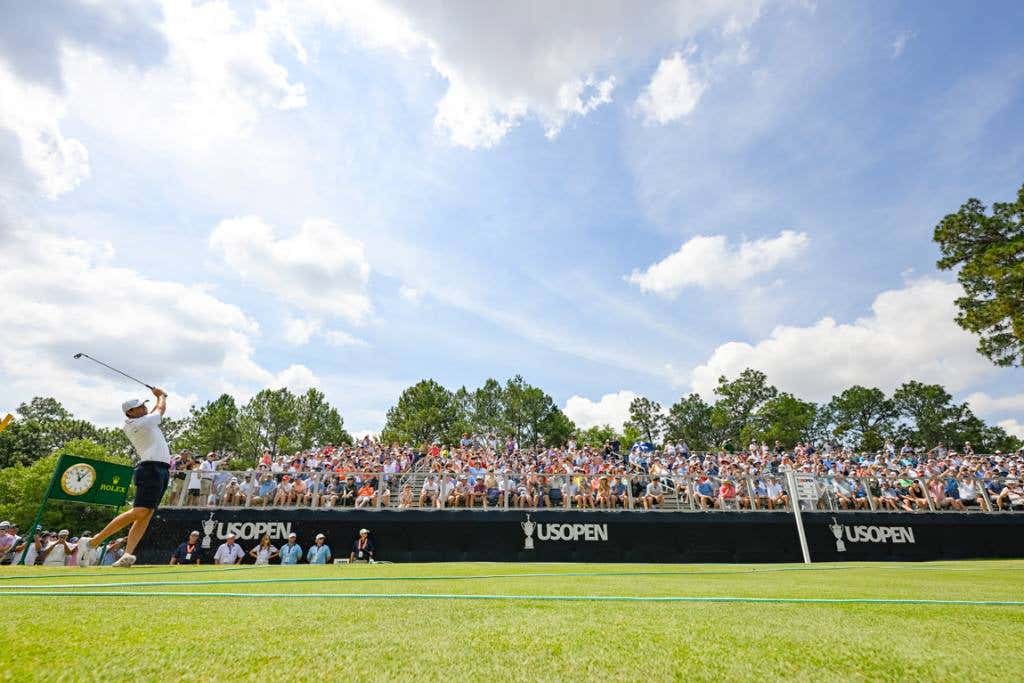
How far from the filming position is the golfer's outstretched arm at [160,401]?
6480 mm

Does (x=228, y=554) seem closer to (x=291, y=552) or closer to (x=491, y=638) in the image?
(x=291, y=552)

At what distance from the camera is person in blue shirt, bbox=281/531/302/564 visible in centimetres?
1259

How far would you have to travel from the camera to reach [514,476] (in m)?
14.9

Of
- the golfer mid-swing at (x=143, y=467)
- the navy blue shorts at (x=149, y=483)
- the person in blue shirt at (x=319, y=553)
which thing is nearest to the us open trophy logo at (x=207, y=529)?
the person in blue shirt at (x=319, y=553)

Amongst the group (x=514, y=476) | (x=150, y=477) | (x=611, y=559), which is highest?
(x=514, y=476)

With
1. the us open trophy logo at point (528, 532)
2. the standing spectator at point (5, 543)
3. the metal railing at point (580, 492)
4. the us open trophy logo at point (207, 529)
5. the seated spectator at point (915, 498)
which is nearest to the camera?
the standing spectator at point (5, 543)

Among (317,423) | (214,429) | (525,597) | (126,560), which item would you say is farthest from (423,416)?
(525,597)

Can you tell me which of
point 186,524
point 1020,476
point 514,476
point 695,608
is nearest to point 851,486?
point 1020,476

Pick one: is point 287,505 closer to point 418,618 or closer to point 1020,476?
point 418,618

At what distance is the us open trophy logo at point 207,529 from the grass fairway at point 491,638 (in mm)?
11339

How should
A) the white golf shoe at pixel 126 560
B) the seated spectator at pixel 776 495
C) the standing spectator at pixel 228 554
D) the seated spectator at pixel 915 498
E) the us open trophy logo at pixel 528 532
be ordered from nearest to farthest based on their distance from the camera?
the white golf shoe at pixel 126 560
the standing spectator at pixel 228 554
the us open trophy logo at pixel 528 532
the seated spectator at pixel 776 495
the seated spectator at pixel 915 498

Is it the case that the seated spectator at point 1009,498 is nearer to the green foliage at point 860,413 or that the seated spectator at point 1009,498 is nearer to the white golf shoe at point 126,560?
the white golf shoe at point 126,560

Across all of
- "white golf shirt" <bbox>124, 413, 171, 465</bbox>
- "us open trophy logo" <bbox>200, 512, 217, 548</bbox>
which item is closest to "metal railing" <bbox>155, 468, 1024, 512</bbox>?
"us open trophy logo" <bbox>200, 512, 217, 548</bbox>

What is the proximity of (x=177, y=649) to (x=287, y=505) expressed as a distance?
43.9 ft
